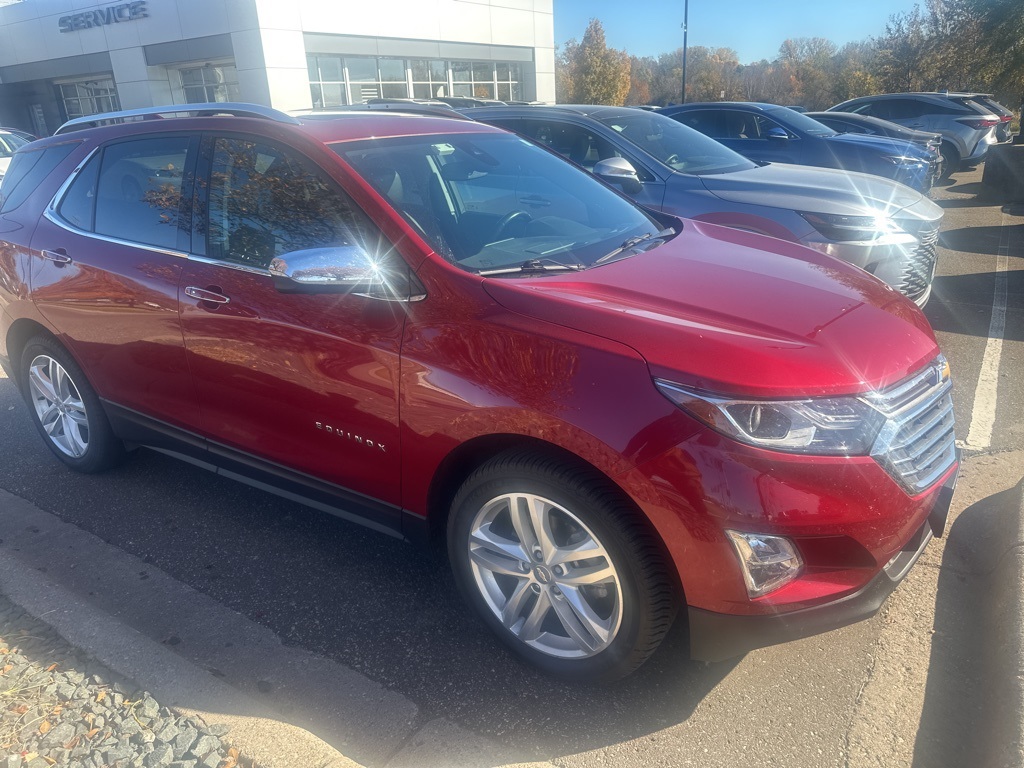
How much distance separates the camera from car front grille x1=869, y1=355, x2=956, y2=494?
7.41ft

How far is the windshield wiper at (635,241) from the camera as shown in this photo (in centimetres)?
303

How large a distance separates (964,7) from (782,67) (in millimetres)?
38536

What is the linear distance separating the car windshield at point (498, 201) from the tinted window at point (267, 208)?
17cm

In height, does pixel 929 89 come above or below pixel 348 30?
below

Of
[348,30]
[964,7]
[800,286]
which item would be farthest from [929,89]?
[800,286]

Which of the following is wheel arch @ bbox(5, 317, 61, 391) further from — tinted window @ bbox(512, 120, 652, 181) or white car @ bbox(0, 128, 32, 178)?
white car @ bbox(0, 128, 32, 178)

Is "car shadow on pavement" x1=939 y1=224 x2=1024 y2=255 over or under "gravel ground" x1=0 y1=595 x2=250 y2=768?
under

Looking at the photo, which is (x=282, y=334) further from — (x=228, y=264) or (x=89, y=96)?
(x=89, y=96)

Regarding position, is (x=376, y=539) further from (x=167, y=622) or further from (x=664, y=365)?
(x=664, y=365)

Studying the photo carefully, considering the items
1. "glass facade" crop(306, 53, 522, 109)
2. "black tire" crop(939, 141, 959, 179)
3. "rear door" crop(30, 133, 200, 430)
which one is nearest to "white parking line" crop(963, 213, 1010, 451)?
"rear door" crop(30, 133, 200, 430)

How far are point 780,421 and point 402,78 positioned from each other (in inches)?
1142

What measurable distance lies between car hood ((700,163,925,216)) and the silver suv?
10.9m

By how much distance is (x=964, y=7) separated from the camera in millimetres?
24203

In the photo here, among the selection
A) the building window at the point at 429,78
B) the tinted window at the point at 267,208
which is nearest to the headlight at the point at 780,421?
the tinted window at the point at 267,208
